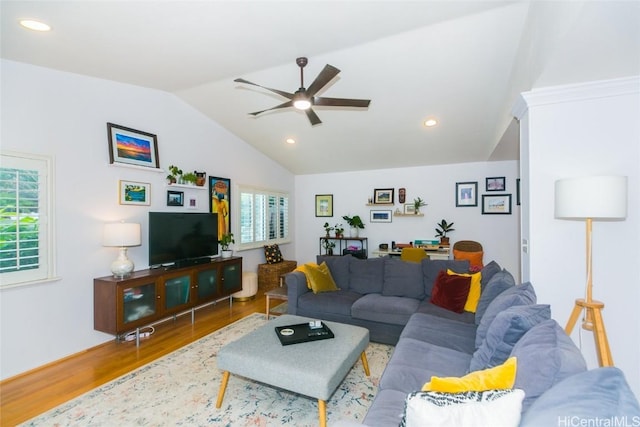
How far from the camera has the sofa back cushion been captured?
3.48 meters

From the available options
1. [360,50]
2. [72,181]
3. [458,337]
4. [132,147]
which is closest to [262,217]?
[132,147]

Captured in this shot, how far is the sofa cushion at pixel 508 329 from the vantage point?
1.56 metres

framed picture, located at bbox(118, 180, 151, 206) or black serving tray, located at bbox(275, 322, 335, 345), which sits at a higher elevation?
framed picture, located at bbox(118, 180, 151, 206)

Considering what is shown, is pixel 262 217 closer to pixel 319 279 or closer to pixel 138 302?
pixel 319 279

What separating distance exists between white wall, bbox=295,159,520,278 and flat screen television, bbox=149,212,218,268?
2824 mm

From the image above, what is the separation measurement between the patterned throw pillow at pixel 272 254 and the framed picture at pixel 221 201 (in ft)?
3.39

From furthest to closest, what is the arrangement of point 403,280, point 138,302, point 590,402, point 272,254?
point 272,254 → point 403,280 → point 138,302 → point 590,402

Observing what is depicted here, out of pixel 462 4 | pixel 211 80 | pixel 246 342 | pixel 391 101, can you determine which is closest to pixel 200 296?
pixel 246 342

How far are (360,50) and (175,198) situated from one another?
3.11 meters

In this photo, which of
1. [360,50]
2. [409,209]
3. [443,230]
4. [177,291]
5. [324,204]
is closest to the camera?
[360,50]

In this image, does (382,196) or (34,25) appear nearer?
(34,25)

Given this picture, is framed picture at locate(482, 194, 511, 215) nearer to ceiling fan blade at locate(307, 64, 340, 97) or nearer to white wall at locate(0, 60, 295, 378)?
ceiling fan blade at locate(307, 64, 340, 97)

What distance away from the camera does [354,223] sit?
6.42m

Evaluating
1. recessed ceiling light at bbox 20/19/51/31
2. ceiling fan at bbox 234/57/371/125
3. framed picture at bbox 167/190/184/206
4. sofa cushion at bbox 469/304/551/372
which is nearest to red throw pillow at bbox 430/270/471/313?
sofa cushion at bbox 469/304/551/372
